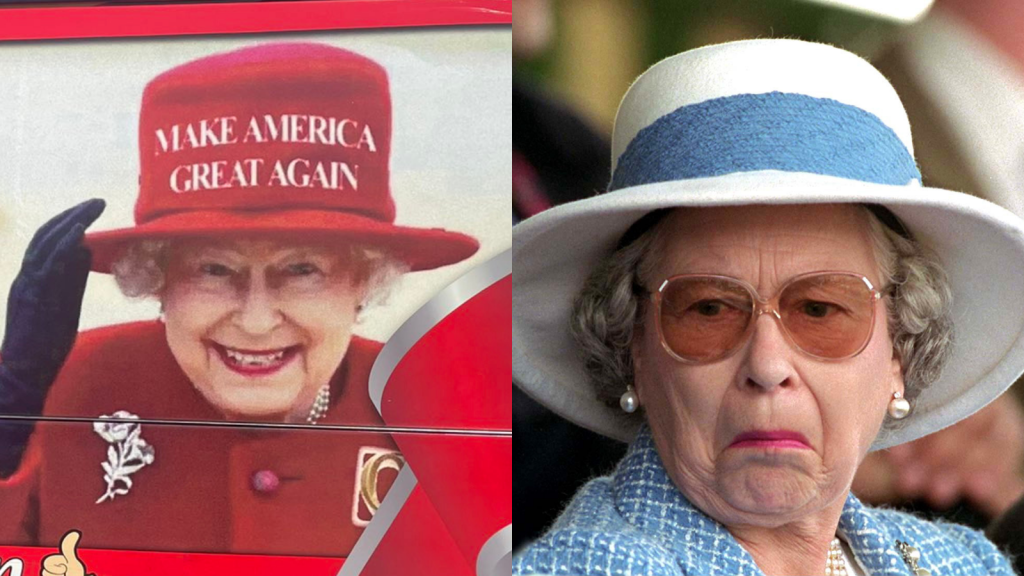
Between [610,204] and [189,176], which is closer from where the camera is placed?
[610,204]

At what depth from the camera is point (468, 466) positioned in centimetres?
186

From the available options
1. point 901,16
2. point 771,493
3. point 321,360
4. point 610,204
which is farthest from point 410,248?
point 901,16

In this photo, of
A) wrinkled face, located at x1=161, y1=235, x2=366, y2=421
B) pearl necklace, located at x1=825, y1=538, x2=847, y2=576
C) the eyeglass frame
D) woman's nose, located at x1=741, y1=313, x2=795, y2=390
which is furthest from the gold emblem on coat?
pearl necklace, located at x1=825, y1=538, x2=847, y2=576

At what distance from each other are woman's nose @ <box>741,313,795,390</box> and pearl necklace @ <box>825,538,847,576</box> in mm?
475

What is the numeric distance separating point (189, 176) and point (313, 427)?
1.76 ft

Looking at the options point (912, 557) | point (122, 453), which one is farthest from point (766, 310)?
point (122, 453)

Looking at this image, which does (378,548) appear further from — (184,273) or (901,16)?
(901,16)

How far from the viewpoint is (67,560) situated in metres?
1.98

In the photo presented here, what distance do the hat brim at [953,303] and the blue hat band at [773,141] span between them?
2.8 inches

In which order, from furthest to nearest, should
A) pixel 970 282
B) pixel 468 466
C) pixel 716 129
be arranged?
pixel 970 282 → pixel 468 466 → pixel 716 129

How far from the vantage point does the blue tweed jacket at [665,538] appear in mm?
1692

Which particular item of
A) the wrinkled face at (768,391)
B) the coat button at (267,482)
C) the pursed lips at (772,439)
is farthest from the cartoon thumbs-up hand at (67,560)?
the pursed lips at (772,439)

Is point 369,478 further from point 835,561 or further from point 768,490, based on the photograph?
point 835,561

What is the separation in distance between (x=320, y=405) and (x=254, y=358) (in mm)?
152
